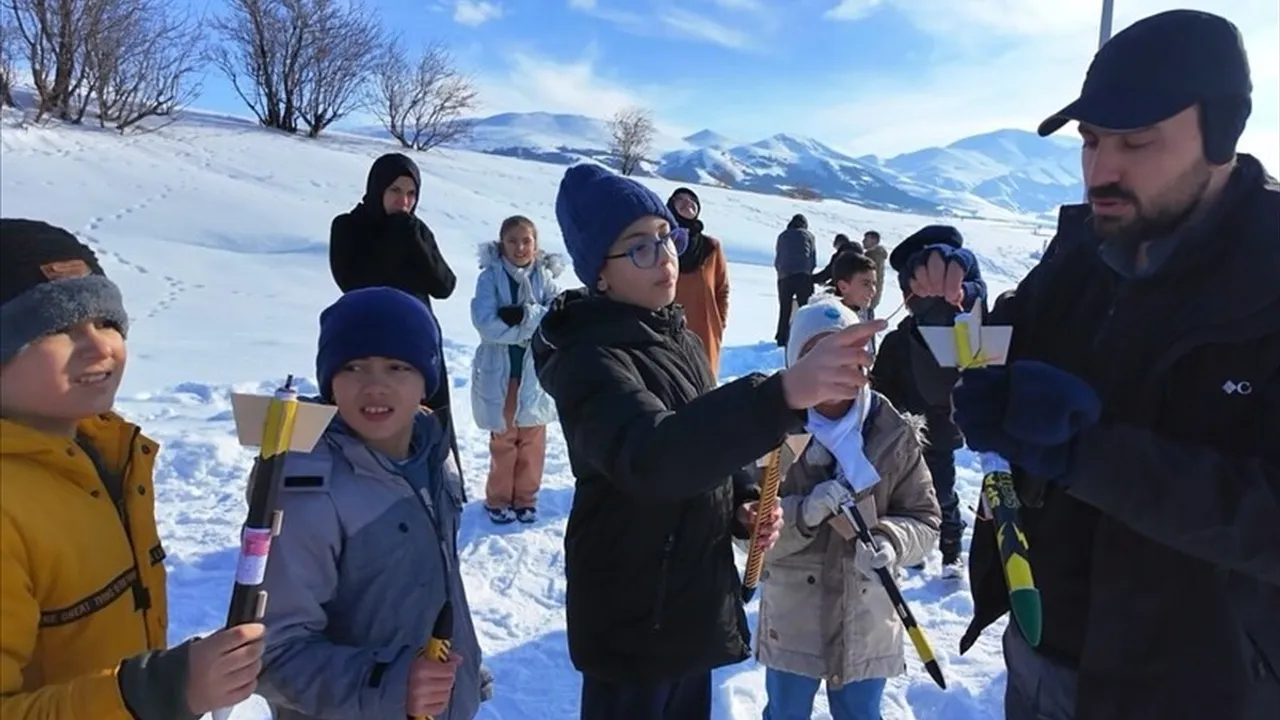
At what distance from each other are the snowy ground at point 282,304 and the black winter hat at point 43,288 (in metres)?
2.34

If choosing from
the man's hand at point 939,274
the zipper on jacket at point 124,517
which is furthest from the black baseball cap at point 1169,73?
the man's hand at point 939,274

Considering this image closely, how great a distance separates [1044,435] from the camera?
149cm

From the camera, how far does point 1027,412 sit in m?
1.50

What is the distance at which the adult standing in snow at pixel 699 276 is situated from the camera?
616 cm

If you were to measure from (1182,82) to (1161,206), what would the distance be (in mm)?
239

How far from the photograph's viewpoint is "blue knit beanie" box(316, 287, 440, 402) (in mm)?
2008

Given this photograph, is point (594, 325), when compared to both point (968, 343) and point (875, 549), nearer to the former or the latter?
point (968, 343)

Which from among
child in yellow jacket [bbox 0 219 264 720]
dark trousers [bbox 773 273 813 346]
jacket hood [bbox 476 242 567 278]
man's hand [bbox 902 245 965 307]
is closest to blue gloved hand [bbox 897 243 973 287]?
man's hand [bbox 902 245 965 307]

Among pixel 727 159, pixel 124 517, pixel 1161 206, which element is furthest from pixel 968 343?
pixel 727 159

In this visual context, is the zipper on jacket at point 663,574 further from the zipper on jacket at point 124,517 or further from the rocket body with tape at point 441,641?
the zipper on jacket at point 124,517

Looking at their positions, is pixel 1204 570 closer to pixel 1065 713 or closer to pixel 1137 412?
pixel 1137 412

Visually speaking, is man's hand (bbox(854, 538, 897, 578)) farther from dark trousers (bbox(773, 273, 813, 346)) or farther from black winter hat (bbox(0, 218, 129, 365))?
dark trousers (bbox(773, 273, 813, 346))

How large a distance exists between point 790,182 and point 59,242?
12940 cm

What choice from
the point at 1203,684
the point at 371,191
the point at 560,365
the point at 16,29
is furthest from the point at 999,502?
the point at 16,29
